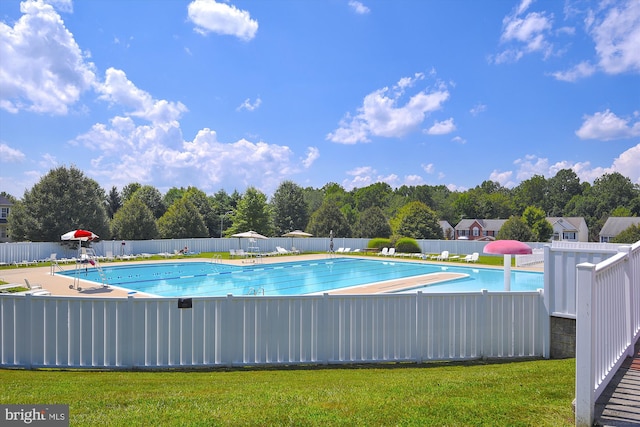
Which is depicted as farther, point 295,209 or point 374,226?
point 295,209

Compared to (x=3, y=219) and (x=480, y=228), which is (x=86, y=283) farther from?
(x=480, y=228)

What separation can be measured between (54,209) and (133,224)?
6682mm

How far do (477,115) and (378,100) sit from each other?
65.8ft

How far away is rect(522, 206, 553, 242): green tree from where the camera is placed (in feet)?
197

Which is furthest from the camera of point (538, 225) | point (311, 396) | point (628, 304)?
point (538, 225)

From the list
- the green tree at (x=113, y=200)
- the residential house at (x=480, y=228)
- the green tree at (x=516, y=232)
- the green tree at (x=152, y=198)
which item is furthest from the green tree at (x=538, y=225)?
the green tree at (x=113, y=200)

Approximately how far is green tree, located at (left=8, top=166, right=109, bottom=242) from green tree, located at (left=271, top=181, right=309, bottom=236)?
87.7ft

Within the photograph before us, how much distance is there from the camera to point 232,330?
280 inches

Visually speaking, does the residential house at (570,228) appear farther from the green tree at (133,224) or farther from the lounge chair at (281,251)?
the green tree at (133,224)

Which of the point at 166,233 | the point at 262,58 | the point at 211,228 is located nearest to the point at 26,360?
the point at 262,58

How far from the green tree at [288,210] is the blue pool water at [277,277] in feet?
93.4

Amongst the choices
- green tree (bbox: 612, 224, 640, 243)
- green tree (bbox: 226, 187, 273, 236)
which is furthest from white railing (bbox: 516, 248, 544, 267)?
green tree (bbox: 226, 187, 273, 236)

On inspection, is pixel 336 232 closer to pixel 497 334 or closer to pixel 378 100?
pixel 378 100

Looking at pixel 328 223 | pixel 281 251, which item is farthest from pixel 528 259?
pixel 328 223
